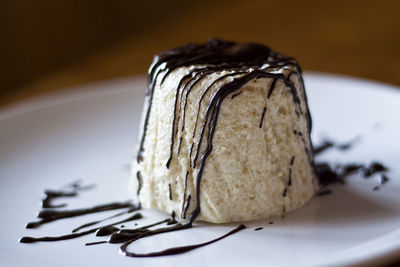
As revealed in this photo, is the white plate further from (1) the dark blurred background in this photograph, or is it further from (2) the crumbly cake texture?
(1) the dark blurred background

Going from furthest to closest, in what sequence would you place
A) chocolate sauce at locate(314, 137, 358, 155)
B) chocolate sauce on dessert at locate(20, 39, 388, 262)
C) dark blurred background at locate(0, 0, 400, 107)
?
dark blurred background at locate(0, 0, 400, 107)
chocolate sauce at locate(314, 137, 358, 155)
chocolate sauce on dessert at locate(20, 39, 388, 262)

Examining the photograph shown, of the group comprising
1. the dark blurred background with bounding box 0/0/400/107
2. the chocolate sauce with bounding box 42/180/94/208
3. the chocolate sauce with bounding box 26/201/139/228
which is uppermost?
the dark blurred background with bounding box 0/0/400/107

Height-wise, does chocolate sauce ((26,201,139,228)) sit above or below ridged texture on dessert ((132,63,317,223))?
below

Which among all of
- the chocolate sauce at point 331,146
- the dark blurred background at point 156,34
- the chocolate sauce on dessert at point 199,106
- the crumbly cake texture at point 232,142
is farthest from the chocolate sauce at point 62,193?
the dark blurred background at point 156,34

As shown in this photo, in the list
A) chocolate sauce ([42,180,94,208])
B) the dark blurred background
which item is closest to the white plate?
chocolate sauce ([42,180,94,208])

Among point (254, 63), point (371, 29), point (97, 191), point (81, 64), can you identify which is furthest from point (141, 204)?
point (371, 29)

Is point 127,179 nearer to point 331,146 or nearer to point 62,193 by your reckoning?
point 62,193

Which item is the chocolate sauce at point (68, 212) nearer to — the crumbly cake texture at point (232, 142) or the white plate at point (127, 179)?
the white plate at point (127, 179)

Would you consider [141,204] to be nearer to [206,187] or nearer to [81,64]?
[206,187]
